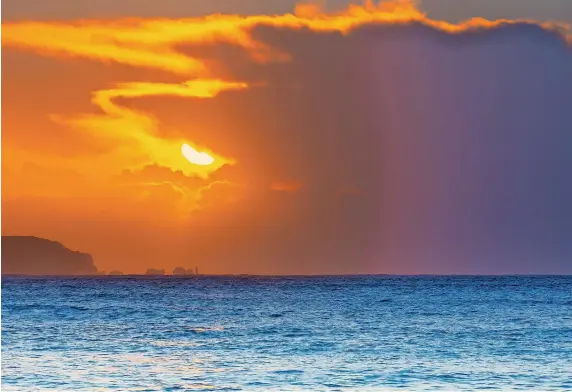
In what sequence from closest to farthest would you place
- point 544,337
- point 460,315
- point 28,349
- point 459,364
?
point 459,364, point 28,349, point 544,337, point 460,315

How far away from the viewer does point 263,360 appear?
125ft

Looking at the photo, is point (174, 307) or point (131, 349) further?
point (174, 307)

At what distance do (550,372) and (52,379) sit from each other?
1831 cm

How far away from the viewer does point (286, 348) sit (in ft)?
140

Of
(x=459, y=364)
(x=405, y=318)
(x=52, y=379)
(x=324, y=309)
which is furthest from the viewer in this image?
(x=324, y=309)

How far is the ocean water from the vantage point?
3234 cm

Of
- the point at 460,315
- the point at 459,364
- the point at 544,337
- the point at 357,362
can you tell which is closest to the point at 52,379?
the point at 357,362

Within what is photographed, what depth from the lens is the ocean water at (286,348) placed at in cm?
3234

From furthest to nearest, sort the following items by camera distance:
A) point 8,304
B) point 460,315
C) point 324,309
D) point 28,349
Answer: point 8,304 → point 324,309 → point 460,315 → point 28,349

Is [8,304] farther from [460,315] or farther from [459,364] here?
[459,364]

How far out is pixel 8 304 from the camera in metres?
76.6

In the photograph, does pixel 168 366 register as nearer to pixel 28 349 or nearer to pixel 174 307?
pixel 28 349

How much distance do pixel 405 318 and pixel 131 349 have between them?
24.6 meters

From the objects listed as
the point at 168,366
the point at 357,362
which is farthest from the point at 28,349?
the point at 357,362
